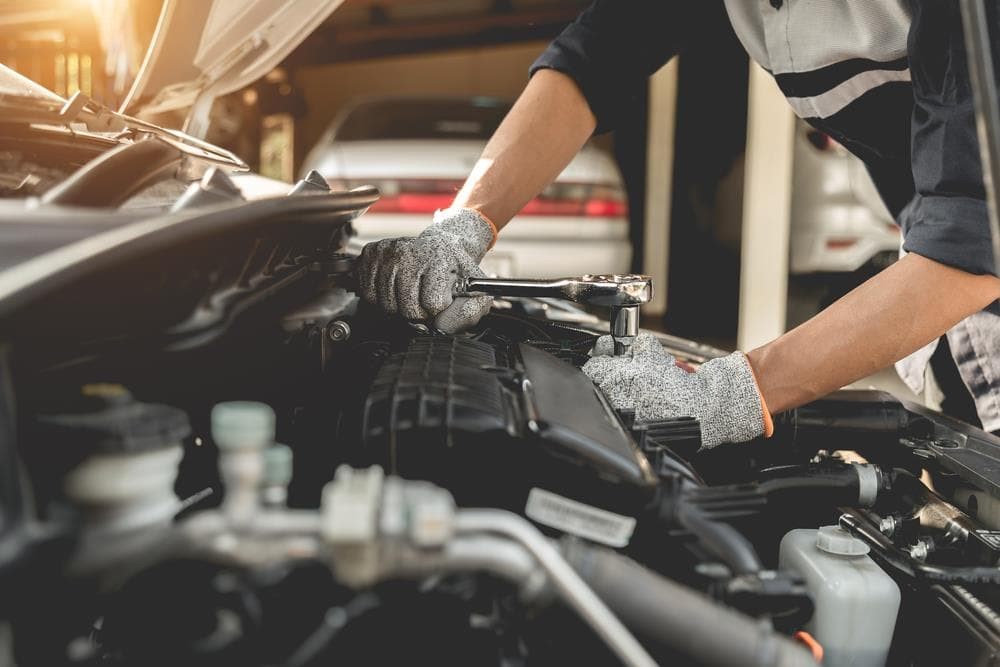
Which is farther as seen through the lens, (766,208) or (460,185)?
(766,208)

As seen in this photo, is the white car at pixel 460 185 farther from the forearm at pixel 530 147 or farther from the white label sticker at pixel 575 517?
the white label sticker at pixel 575 517

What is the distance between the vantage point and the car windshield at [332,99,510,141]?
12.9 feet

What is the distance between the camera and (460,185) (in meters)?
3.65

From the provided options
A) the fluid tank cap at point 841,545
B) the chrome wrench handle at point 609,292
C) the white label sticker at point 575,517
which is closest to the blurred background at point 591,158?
the chrome wrench handle at point 609,292

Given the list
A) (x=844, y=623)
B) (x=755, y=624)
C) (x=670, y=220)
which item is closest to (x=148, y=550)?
(x=755, y=624)

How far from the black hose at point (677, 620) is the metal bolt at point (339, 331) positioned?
0.43 meters

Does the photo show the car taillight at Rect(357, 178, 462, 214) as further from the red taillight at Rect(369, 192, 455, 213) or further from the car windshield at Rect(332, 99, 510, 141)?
the car windshield at Rect(332, 99, 510, 141)

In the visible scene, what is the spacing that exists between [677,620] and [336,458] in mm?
316

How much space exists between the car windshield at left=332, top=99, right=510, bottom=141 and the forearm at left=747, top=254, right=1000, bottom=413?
294cm

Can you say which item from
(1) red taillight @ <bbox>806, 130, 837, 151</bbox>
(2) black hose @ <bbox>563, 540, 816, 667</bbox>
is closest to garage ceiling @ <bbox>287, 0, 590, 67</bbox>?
(1) red taillight @ <bbox>806, 130, 837, 151</bbox>

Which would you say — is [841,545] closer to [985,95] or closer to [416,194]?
[985,95]

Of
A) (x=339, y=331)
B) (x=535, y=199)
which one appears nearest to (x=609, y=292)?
(x=339, y=331)

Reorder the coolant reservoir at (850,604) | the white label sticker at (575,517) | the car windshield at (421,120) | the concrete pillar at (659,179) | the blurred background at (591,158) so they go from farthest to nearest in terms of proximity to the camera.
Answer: the concrete pillar at (659,179), the car windshield at (421,120), the blurred background at (591,158), the coolant reservoir at (850,604), the white label sticker at (575,517)

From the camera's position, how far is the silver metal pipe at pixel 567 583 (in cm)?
55
